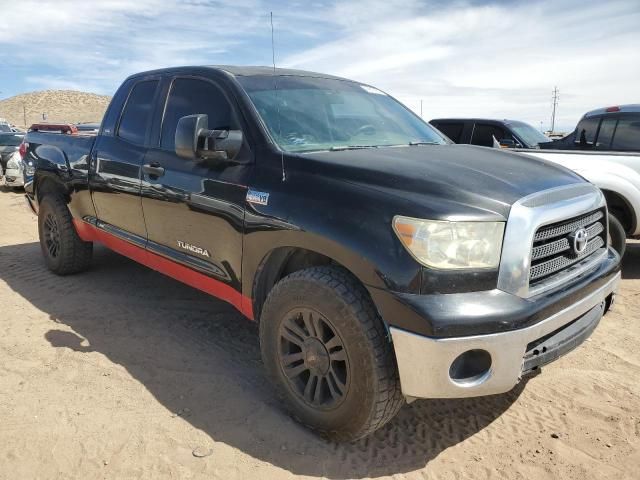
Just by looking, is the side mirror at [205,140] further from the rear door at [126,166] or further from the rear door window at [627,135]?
the rear door window at [627,135]

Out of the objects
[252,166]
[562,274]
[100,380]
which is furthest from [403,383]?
[100,380]

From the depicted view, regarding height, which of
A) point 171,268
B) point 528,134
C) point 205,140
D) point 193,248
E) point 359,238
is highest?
point 205,140

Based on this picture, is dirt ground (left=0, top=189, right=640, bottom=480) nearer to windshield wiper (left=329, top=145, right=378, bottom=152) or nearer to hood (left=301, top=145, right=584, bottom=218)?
hood (left=301, top=145, right=584, bottom=218)

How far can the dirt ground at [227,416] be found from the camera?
2535 millimetres

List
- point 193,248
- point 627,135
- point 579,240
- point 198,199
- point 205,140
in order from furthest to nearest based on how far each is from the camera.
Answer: point 627,135 → point 193,248 → point 198,199 → point 205,140 → point 579,240

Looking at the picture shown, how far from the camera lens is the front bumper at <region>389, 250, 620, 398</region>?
2.18 metres

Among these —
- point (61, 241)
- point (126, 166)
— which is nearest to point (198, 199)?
point (126, 166)

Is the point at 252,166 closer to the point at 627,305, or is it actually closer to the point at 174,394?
the point at 174,394

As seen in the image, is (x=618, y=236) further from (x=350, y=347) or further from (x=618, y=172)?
(x=350, y=347)

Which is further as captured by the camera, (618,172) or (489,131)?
(489,131)

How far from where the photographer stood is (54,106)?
84750 millimetres

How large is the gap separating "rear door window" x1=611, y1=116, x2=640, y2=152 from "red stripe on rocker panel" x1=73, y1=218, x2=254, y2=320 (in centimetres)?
519

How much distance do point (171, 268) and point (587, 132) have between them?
564cm

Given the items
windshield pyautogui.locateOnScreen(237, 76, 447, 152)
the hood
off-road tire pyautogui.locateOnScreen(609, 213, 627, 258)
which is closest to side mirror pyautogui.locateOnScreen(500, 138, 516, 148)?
off-road tire pyautogui.locateOnScreen(609, 213, 627, 258)
